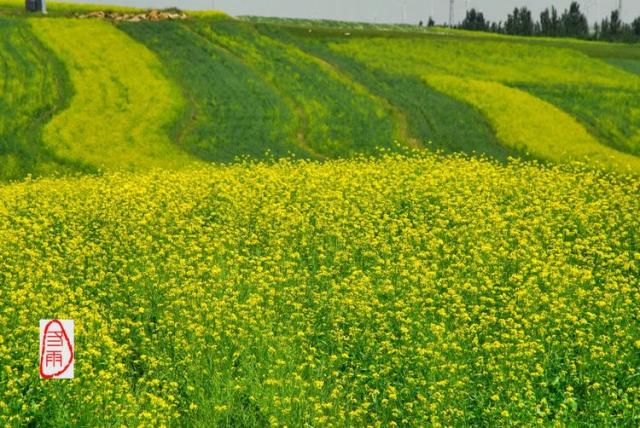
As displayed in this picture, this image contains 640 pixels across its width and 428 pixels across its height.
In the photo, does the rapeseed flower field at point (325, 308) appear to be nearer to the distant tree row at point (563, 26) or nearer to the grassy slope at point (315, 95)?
the grassy slope at point (315, 95)

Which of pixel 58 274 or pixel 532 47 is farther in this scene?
pixel 532 47

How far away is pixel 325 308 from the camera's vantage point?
17.0m

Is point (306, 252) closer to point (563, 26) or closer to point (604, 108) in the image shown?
point (604, 108)

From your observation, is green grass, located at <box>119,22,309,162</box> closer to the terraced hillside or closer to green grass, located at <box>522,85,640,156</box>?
the terraced hillside

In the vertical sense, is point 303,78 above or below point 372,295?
above

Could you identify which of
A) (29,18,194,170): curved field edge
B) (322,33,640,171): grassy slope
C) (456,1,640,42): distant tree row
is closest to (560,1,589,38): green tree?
(456,1,640,42): distant tree row

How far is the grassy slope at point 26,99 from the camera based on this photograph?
3384 cm

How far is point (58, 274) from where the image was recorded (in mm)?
18453

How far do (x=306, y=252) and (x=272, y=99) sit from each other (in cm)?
2426

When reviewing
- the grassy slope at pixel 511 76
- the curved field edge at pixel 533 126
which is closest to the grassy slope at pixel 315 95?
the grassy slope at pixel 511 76

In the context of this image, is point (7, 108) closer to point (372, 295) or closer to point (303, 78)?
point (303, 78)

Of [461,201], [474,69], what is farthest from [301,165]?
[474,69]

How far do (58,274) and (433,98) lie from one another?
101 ft

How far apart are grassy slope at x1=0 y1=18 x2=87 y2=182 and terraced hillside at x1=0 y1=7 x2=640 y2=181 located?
0.08 metres
